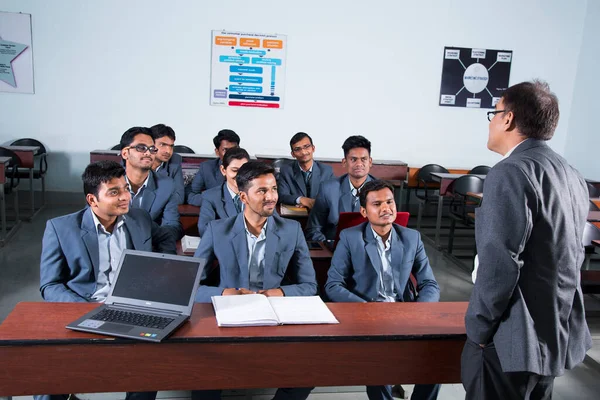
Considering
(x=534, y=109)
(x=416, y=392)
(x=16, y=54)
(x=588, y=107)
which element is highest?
(x=16, y=54)

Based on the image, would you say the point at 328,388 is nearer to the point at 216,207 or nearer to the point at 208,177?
the point at 216,207

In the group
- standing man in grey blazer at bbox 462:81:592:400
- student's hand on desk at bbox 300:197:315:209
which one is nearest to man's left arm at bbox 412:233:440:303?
standing man in grey blazer at bbox 462:81:592:400

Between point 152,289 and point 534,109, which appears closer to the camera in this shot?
point 534,109

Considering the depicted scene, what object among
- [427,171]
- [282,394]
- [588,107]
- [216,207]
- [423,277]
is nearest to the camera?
[282,394]

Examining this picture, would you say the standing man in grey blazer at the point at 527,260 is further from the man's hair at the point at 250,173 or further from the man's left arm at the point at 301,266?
the man's hair at the point at 250,173

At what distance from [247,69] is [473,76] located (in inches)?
116

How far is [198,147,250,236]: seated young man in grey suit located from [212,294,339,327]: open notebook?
52.2 inches

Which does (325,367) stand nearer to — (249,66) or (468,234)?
(468,234)

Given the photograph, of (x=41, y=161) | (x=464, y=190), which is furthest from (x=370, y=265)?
(x=41, y=161)

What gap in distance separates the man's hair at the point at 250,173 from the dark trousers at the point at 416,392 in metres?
0.98

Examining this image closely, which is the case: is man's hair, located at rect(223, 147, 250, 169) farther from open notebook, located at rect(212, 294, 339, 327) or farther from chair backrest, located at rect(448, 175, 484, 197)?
chair backrest, located at rect(448, 175, 484, 197)

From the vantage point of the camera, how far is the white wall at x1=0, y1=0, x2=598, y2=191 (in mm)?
6004

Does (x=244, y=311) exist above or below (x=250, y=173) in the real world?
below

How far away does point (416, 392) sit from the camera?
200 centimetres
